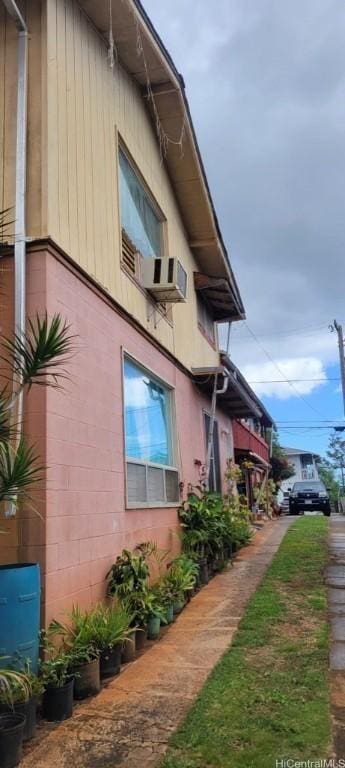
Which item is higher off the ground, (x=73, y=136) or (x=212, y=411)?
(x=73, y=136)

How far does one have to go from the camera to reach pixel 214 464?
11.6 metres

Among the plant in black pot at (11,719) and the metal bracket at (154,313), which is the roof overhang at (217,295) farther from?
the plant in black pot at (11,719)

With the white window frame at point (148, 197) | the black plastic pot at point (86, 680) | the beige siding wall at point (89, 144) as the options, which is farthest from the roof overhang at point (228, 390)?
the black plastic pot at point (86, 680)

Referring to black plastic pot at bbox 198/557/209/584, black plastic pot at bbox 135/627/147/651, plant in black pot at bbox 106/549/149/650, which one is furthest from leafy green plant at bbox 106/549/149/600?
black plastic pot at bbox 198/557/209/584

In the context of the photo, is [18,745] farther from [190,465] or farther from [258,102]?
[258,102]

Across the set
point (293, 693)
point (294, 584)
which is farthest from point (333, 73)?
point (293, 693)

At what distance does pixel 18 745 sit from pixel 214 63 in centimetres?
824

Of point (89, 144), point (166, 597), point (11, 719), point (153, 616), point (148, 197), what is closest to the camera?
point (11, 719)

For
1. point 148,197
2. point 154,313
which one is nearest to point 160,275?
point 154,313

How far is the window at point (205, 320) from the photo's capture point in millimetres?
11664

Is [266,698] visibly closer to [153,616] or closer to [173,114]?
[153,616]

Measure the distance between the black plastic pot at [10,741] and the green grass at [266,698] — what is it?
792mm

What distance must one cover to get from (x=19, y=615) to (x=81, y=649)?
80 centimetres

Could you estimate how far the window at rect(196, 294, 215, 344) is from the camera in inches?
459
